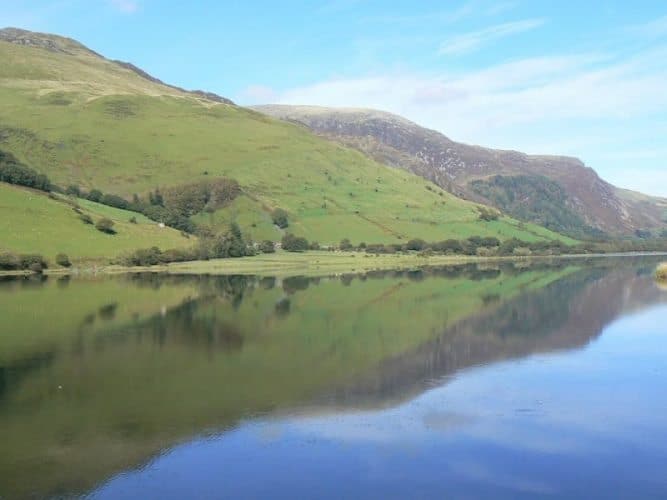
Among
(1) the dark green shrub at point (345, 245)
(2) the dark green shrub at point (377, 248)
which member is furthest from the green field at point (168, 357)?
(2) the dark green shrub at point (377, 248)

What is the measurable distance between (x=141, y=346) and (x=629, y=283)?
6866cm

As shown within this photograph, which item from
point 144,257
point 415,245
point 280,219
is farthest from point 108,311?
point 415,245

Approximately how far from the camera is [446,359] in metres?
37.8

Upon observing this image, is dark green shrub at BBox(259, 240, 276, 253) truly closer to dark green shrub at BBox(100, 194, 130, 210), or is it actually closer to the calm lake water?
dark green shrub at BBox(100, 194, 130, 210)

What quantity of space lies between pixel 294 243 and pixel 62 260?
52.7 m

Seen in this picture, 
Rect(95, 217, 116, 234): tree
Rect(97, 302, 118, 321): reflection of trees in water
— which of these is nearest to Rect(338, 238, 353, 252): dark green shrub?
Rect(95, 217, 116, 234): tree

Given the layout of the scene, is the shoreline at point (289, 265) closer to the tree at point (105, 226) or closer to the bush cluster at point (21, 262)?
the bush cluster at point (21, 262)

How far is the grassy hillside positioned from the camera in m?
101

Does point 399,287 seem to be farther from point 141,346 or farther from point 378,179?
point 378,179

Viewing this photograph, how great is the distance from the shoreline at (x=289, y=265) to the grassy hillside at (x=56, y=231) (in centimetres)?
376

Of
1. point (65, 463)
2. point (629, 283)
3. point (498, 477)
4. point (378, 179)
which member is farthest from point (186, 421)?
point (378, 179)

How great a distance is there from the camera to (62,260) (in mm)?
100750

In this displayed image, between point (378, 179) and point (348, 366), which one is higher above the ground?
point (378, 179)

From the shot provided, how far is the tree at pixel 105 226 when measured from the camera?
11369 cm
